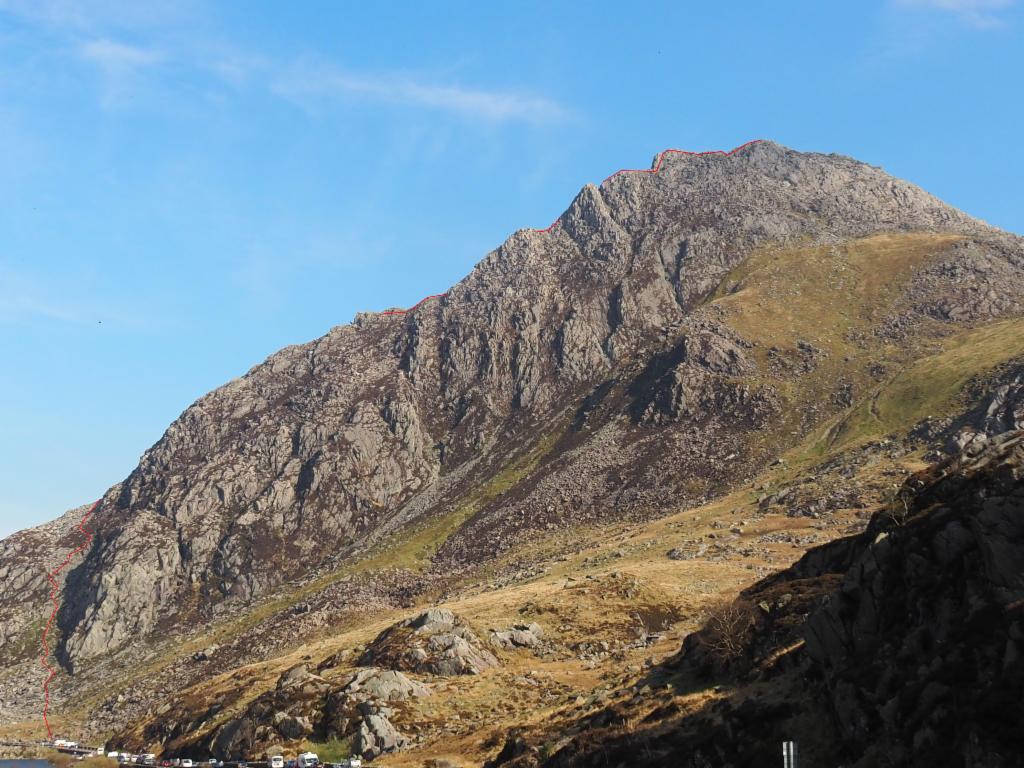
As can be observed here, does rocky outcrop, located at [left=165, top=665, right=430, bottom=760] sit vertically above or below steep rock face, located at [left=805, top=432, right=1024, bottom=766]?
below

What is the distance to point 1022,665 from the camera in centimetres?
2481

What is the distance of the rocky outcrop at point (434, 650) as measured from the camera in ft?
274

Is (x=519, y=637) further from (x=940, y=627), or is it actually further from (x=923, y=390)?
(x=923, y=390)

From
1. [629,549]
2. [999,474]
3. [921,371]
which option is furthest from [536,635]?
[921,371]

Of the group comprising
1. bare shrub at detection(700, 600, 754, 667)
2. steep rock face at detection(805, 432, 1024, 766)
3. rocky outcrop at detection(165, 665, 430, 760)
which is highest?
steep rock face at detection(805, 432, 1024, 766)

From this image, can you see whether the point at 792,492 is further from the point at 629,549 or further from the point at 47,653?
the point at 47,653

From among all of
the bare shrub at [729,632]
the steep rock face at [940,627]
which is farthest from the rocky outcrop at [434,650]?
the steep rock face at [940,627]

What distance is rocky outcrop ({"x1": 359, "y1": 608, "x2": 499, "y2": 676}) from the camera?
274 ft

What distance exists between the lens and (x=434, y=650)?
86.1m

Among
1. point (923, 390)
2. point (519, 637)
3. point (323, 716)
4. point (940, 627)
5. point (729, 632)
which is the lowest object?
point (323, 716)

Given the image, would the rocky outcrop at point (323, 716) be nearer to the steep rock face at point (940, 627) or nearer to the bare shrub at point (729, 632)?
the bare shrub at point (729, 632)

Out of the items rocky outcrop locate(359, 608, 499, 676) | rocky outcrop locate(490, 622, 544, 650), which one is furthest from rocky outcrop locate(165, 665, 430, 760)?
rocky outcrop locate(490, 622, 544, 650)

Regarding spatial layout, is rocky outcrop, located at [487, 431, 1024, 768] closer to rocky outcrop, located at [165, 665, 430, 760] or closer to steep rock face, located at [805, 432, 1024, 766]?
steep rock face, located at [805, 432, 1024, 766]

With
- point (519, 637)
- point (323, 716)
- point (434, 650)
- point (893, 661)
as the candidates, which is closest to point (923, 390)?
point (519, 637)
